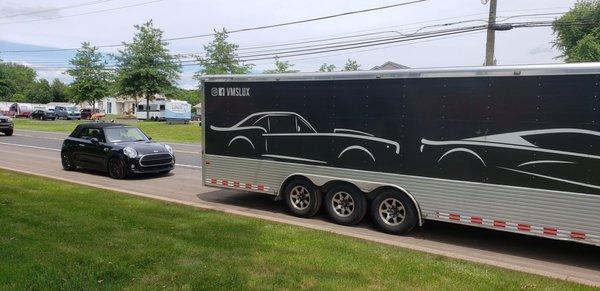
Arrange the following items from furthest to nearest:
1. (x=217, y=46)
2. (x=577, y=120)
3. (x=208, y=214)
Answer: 1. (x=217, y=46)
2. (x=208, y=214)
3. (x=577, y=120)

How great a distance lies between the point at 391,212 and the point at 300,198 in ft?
5.83

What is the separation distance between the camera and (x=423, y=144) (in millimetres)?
7359

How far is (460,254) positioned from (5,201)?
24.7ft

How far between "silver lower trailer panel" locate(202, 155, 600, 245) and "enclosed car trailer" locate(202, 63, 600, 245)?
1cm

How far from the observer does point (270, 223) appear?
25.6 feet

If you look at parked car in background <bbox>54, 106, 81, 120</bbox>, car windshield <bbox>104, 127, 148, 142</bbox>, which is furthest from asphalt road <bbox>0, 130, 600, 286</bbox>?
parked car in background <bbox>54, 106, 81, 120</bbox>

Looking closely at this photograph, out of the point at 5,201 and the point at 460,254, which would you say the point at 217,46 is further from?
the point at 460,254

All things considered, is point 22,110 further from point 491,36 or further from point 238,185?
point 238,185

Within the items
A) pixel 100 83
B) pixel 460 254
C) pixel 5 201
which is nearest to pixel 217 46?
pixel 100 83

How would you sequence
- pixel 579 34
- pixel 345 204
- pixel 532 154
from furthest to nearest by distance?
pixel 579 34 → pixel 345 204 → pixel 532 154

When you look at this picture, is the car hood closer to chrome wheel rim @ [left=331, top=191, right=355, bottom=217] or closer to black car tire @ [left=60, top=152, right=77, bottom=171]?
black car tire @ [left=60, top=152, right=77, bottom=171]

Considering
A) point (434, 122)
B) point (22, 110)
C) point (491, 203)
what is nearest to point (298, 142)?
point (434, 122)

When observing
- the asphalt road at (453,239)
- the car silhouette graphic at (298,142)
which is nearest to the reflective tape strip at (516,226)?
the asphalt road at (453,239)

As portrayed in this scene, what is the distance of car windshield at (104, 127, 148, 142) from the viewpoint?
14.1m
